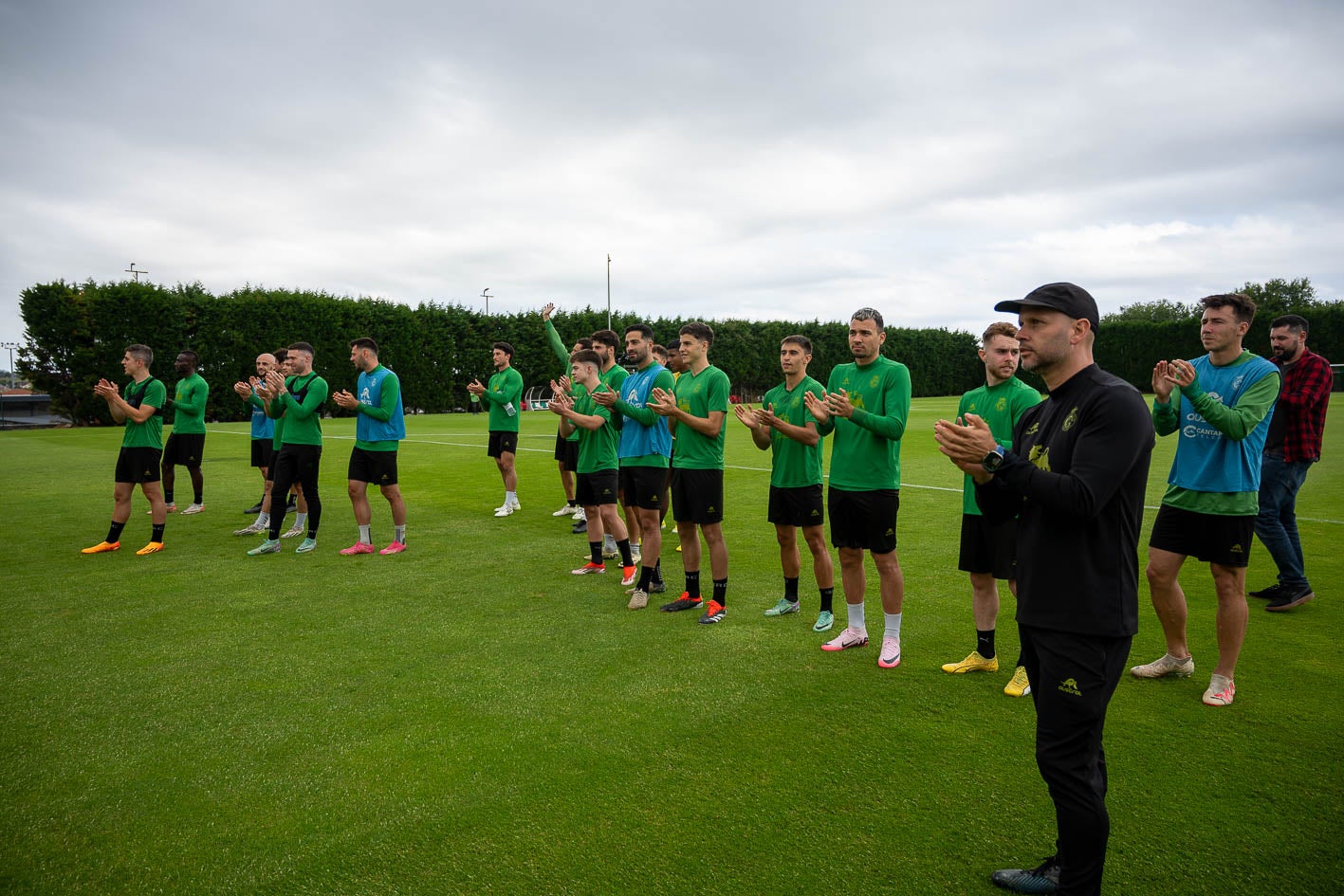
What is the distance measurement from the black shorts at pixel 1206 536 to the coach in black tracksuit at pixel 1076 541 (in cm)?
238

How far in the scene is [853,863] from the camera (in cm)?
288

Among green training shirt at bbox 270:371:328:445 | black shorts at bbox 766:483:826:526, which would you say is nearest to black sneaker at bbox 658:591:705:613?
black shorts at bbox 766:483:826:526

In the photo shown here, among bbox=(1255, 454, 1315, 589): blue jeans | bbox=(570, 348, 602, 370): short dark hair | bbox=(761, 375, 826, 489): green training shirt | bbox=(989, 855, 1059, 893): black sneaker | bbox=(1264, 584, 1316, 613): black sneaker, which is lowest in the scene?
bbox=(989, 855, 1059, 893): black sneaker

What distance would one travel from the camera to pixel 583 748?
3801mm

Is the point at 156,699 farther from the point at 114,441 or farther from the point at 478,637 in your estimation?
the point at 114,441

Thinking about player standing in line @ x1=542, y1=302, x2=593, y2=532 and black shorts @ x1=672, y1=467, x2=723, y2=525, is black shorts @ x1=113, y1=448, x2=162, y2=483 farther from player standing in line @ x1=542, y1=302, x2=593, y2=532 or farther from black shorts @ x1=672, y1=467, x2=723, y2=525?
black shorts @ x1=672, y1=467, x2=723, y2=525

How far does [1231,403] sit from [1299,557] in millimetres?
2747

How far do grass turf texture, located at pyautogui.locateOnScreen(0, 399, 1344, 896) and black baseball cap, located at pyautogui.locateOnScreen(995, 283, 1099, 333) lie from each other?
2115 mm

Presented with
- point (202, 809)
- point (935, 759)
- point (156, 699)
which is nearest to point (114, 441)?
point (156, 699)

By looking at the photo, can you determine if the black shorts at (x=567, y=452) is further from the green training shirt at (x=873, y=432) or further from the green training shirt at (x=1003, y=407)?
the green training shirt at (x=1003, y=407)

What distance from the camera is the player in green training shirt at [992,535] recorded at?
15.1 ft

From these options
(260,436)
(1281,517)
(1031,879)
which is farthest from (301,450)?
(1281,517)

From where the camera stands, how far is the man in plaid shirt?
6.07 meters

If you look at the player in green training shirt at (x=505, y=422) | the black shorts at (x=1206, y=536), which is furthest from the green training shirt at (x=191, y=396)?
the black shorts at (x=1206, y=536)
